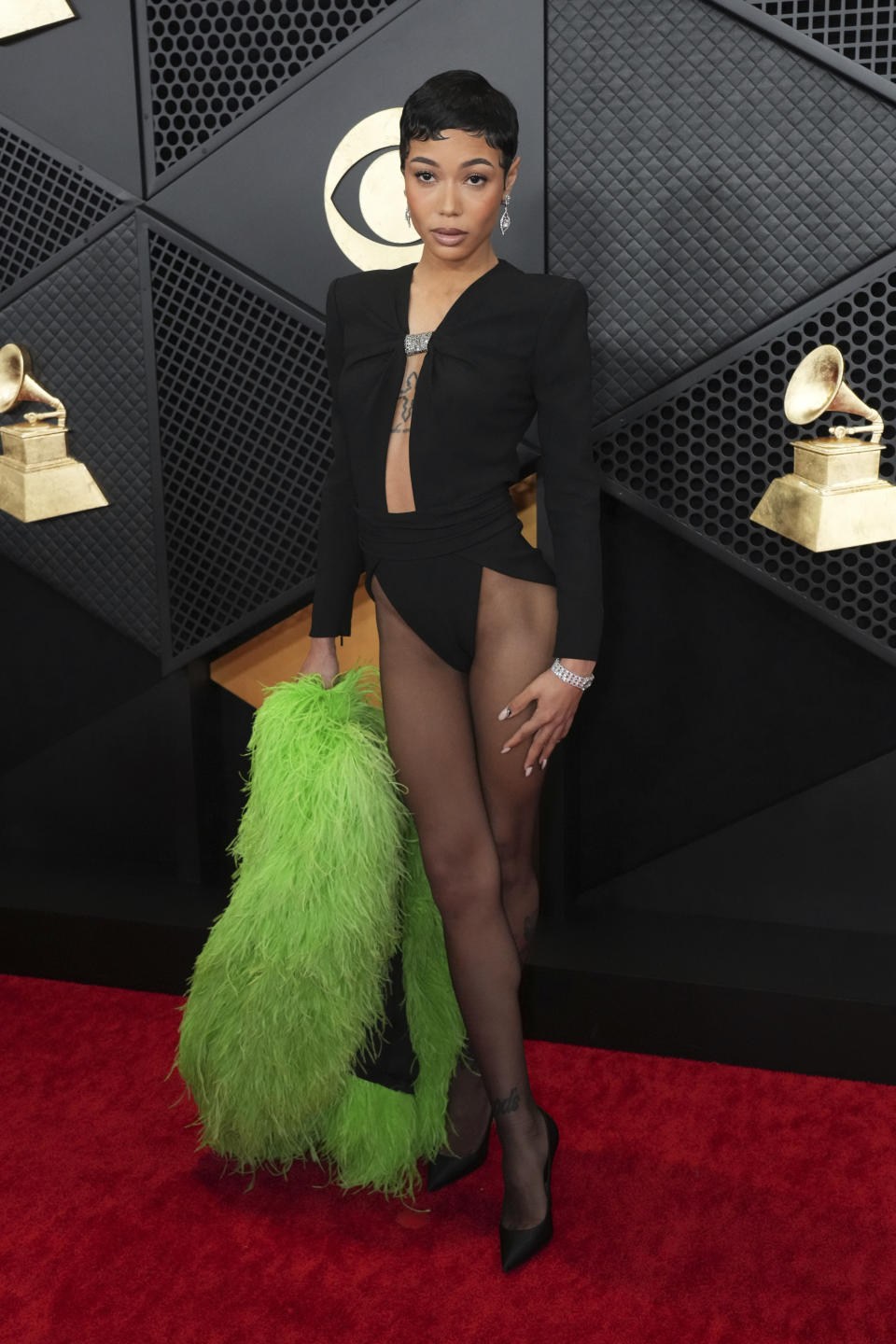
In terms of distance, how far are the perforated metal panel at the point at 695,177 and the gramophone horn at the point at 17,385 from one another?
105 cm

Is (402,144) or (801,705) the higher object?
(402,144)

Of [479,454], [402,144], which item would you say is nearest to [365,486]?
[479,454]

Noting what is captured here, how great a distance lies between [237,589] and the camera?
271cm

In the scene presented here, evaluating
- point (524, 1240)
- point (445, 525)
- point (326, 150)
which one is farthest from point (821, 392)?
point (524, 1240)

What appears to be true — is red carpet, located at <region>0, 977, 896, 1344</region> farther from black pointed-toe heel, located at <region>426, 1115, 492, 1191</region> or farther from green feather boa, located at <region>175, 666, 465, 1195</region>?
green feather boa, located at <region>175, 666, 465, 1195</region>

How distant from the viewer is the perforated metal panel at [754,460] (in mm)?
2295

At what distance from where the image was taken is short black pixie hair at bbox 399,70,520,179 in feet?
5.67

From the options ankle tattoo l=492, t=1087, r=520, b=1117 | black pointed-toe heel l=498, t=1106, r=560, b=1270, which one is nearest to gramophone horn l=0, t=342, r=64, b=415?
ankle tattoo l=492, t=1087, r=520, b=1117

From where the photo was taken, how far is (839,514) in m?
2.06

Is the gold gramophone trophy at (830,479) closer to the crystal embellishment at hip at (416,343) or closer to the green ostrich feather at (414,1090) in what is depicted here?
the crystal embellishment at hip at (416,343)

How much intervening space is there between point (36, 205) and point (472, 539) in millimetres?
1412

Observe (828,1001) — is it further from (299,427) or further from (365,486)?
(299,427)

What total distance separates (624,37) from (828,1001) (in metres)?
1.80

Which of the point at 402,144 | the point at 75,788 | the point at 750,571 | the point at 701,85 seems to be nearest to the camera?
the point at 402,144
